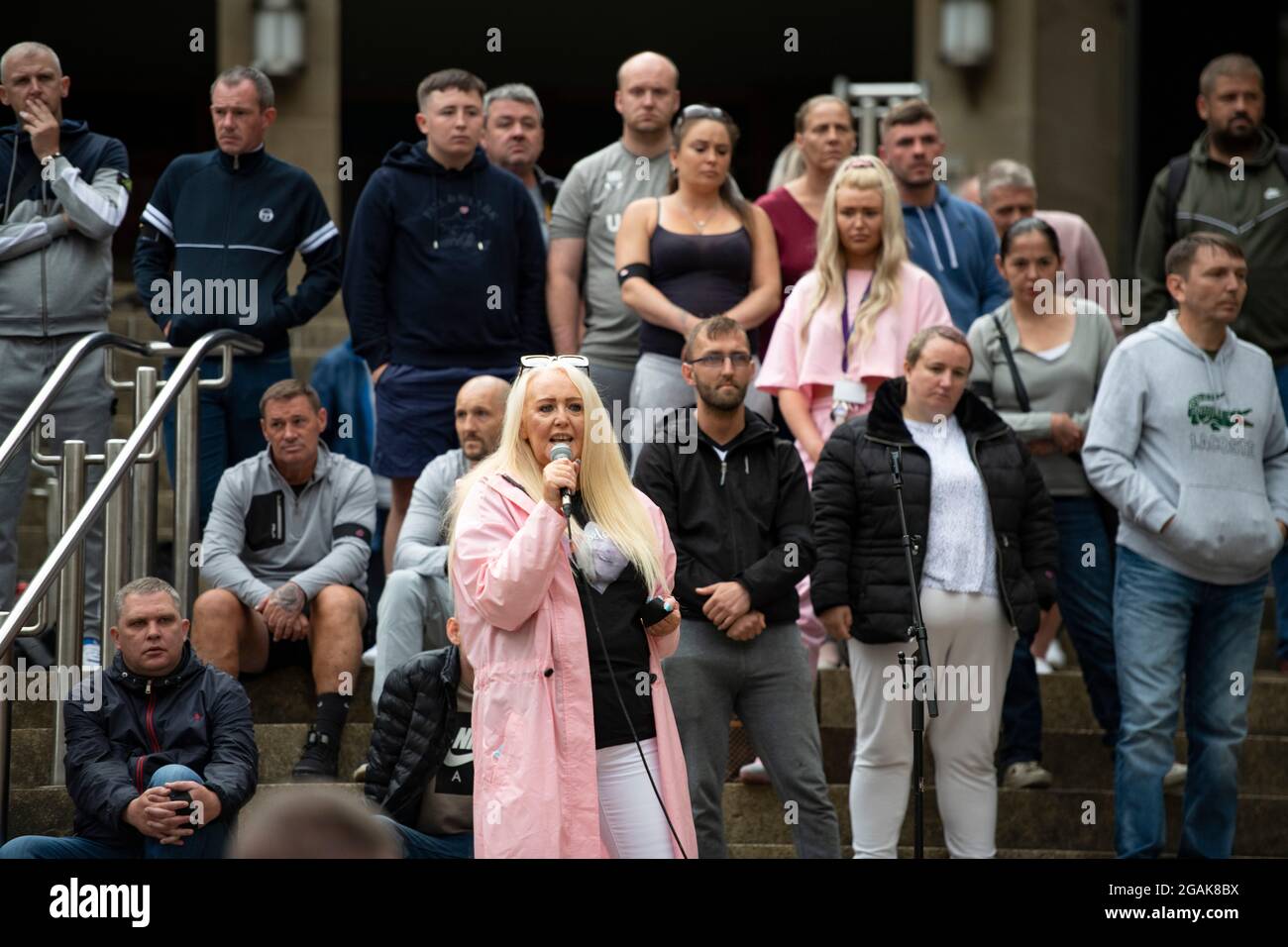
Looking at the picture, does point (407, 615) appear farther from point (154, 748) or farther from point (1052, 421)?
point (1052, 421)

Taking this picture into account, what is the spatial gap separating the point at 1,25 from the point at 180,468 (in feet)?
31.1

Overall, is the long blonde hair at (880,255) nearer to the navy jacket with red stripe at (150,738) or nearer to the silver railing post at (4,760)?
the navy jacket with red stripe at (150,738)

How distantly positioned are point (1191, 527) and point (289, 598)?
318 cm

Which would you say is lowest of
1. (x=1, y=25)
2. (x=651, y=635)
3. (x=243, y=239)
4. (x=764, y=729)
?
(x=764, y=729)

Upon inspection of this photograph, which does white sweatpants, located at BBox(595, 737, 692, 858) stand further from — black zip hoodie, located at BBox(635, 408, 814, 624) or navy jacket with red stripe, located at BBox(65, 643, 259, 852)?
navy jacket with red stripe, located at BBox(65, 643, 259, 852)

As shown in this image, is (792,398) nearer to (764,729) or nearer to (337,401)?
(764,729)

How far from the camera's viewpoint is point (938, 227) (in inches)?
364

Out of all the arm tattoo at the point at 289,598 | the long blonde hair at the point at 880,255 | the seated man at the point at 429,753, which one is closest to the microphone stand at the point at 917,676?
the long blonde hair at the point at 880,255

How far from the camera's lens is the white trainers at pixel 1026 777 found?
8.22 m

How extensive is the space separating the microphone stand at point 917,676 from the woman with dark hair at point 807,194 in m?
1.85

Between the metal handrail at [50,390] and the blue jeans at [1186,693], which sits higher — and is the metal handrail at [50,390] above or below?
above

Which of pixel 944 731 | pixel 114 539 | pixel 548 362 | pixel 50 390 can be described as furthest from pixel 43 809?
pixel 944 731
